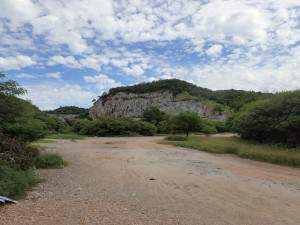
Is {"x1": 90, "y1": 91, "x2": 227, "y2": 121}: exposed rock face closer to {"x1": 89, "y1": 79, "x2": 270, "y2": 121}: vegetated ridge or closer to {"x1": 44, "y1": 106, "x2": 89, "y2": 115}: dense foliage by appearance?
{"x1": 89, "y1": 79, "x2": 270, "y2": 121}: vegetated ridge

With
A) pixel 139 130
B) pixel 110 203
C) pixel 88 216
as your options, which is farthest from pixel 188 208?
pixel 139 130

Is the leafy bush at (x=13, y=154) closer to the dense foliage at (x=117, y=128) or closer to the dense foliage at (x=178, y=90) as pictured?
the dense foliage at (x=117, y=128)

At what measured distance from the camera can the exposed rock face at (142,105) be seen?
75.4 m

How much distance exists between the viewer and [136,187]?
7.01 meters

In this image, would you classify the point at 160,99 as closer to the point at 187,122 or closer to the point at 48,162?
the point at 187,122

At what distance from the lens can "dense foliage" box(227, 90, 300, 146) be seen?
47.7 feet

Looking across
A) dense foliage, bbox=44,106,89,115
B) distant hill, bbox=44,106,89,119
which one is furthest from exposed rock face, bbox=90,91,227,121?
dense foliage, bbox=44,106,89,115

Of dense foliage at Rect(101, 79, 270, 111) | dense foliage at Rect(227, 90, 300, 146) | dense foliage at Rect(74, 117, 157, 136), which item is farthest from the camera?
dense foliage at Rect(101, 79, 270, 111)

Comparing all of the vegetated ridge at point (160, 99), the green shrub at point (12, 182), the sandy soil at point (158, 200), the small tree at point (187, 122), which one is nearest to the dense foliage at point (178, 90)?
the vegetated ridge at point (160, 99)

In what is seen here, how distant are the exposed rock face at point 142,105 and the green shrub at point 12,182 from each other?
6891 cm

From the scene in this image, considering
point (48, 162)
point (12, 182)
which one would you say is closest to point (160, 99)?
point (48, 162)

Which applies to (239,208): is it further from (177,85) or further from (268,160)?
(177,85)

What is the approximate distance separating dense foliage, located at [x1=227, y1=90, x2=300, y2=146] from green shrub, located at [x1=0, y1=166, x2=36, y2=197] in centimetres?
1452

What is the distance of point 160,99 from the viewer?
271ft
